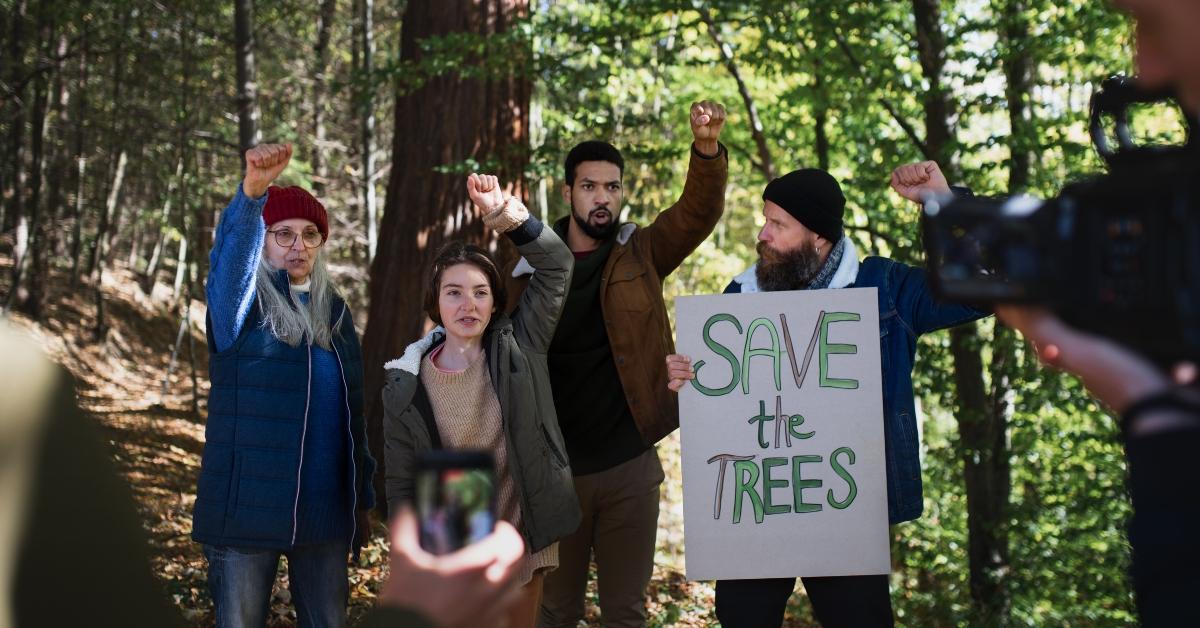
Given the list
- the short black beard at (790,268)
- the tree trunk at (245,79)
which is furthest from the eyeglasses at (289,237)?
the tree trunk at (245,79)

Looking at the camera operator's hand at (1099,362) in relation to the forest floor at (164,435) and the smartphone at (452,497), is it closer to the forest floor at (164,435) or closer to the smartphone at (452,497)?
the smartphone at (452,497)

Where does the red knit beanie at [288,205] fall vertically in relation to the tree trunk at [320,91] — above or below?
below

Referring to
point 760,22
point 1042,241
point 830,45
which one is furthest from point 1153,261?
point 830,45

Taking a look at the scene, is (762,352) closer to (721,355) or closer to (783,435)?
(721,355)

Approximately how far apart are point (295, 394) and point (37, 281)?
16.2 meters

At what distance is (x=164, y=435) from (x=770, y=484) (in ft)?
38.1

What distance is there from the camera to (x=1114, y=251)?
4.10ft

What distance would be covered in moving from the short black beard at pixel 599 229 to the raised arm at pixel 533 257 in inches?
18.3

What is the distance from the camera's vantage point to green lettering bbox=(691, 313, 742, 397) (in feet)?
11.8

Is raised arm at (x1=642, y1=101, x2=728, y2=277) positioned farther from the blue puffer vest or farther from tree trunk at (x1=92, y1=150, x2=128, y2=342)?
tree trunk at (x1=92, y1=150, x2=128, y2=342)

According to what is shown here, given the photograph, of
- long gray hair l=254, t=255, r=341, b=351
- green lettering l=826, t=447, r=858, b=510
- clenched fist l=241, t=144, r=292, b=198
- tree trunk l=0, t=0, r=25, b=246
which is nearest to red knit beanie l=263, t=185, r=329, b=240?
long gray hair l=254, t=255, r=341, b=351

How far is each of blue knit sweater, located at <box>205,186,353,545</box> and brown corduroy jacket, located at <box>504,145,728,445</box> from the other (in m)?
0.90

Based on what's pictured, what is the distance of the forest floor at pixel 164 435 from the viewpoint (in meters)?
6.71

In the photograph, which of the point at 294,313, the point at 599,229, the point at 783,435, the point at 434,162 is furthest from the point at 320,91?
the point at 783,435
